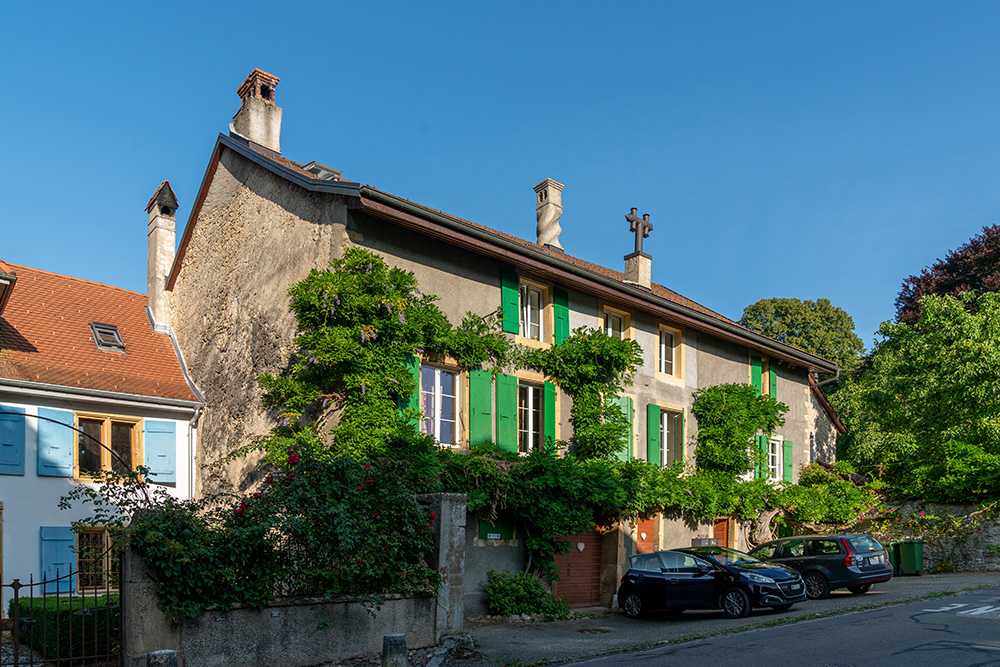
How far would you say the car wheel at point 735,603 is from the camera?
14.0 metres

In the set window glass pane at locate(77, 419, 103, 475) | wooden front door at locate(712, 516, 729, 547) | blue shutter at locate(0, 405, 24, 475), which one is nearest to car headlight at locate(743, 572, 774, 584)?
wooden front door at locate(712, 516, 729, 547)

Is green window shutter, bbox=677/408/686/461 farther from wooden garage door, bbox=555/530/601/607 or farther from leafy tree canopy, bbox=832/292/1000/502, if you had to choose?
leafy tree canopy, bbox=832/292/1000/502

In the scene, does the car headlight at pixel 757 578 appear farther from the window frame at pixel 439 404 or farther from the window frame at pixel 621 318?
Result: the window frame at pixel 621 318

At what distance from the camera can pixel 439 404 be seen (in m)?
15.3

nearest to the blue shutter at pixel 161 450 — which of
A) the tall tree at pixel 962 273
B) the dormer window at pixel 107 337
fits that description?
the dormer window at pixel 107 337

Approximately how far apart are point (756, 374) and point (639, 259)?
4830 mm

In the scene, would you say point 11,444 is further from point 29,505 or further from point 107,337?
point 107,337

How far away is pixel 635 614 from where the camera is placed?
49.8 feet

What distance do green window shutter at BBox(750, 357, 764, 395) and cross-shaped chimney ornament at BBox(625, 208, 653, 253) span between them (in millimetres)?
4550

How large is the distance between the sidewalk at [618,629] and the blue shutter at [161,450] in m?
6.75

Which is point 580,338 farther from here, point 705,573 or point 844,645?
point 844,645

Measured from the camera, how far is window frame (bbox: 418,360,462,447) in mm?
15031

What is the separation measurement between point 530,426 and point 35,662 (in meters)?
9.95

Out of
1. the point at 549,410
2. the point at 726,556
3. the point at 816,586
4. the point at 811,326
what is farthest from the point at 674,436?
the point at 811,326
